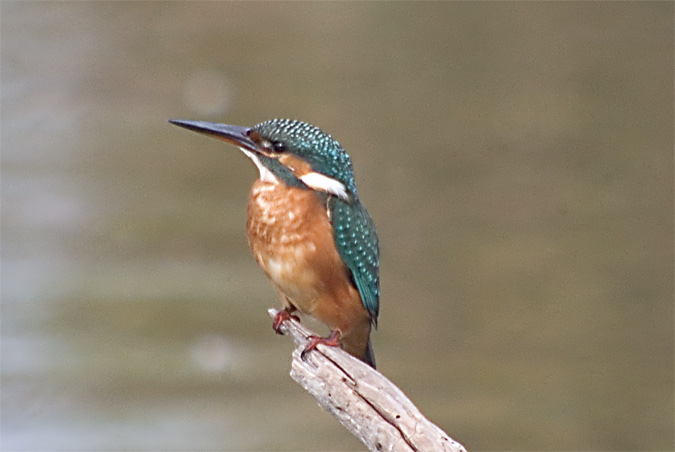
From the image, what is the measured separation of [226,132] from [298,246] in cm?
35

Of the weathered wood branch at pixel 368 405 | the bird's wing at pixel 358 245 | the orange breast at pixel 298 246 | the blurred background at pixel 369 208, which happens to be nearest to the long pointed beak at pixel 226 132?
the orange breast at pixel 298 246

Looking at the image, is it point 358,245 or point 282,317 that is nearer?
point 358,245

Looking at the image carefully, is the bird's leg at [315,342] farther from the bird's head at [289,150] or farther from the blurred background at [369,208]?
the blurred background at [369,208]

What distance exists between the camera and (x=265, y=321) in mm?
6676

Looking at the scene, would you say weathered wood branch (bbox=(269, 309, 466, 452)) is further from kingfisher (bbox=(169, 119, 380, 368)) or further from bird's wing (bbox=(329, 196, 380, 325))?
bird's wing (bbox=(329, 196, 380, 325))

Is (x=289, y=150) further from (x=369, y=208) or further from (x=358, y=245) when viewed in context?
(x=369, y=208)

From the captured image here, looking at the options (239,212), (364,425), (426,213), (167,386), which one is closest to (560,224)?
(426,213)

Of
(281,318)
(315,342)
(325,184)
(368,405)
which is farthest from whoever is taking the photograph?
(281,318)

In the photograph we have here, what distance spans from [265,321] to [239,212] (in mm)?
1519

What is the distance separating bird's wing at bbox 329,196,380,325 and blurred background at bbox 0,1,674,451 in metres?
2.58

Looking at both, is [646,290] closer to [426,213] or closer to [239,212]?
[426,213]

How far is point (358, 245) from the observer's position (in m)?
3.12

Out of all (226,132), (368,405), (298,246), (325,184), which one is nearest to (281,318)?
(298,246)

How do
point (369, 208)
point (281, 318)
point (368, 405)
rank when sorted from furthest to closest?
point (369, 208) < point (281, 318) < point (368, 405)
